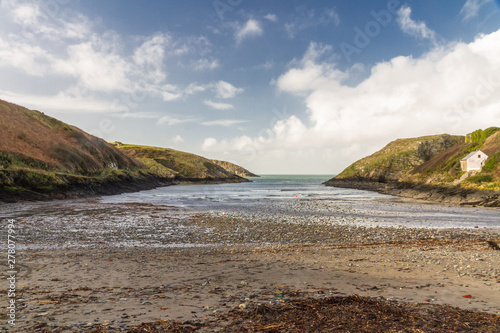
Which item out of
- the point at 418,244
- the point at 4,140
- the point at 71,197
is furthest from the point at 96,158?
the point at 418,244

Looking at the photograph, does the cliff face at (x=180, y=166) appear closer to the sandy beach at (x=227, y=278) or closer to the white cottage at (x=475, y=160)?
the white cottage at (x=475, y=160)

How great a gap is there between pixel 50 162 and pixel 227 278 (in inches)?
2381

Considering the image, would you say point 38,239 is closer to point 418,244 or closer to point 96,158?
point 418,244

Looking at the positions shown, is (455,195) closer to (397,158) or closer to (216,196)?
(216,196)

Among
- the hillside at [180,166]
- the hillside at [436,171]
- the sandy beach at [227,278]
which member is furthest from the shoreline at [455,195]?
the hillside at [180,166]

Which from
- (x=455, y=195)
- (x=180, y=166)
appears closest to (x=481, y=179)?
(x=455, y=195)

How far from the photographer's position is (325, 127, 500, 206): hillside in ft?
151

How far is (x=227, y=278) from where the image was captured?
380 inches

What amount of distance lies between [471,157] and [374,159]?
89418mm

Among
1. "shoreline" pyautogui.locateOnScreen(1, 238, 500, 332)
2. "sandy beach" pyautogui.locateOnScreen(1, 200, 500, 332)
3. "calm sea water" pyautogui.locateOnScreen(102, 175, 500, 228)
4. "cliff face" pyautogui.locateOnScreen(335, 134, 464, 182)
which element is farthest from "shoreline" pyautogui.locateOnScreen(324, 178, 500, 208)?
"cliff face" pyautogui.locateOnScreen(335, 134, 464, 182)

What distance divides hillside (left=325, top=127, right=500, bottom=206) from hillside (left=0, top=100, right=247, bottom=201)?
65.0 m

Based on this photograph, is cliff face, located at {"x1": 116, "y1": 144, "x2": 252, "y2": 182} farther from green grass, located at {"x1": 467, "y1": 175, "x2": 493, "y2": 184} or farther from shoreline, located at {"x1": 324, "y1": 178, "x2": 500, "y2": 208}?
green grass, located at {"x1": 467, "y1": 175, "x2": 493, "y2": 184}

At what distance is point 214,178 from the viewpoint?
566 feet

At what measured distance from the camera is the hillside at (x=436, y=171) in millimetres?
46125
